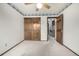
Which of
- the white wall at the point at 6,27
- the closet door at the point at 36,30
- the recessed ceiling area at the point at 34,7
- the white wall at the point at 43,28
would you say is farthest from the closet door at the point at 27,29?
the white wall at the point at 6,27

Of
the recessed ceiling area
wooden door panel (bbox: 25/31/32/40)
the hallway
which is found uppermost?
the recessed ceiling area

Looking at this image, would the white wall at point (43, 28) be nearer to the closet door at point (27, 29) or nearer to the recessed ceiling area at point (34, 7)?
the closet door at point (27, 29)

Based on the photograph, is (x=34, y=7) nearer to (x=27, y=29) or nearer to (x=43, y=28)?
(x=43, y=28)

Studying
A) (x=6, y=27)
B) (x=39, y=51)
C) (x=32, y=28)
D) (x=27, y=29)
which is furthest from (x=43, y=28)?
(x=6, y=27)

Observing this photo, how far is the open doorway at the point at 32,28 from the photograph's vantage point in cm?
782

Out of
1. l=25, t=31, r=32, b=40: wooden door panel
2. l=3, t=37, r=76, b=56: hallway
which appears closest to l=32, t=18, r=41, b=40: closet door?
l=25, t=31, r=32, b=40: wooden door panel

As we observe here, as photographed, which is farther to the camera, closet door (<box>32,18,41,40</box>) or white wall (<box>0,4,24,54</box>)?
closet door (<box>32,18,41,40</box>)

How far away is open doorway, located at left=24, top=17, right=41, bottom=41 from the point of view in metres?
7.82

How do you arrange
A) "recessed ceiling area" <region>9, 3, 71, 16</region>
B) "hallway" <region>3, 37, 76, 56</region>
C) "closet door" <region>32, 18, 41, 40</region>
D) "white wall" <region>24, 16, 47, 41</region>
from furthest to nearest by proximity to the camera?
"closet door" <region>32, 18, 41, 40</region> → "white wall" <region>24, 16, 47, 41</region> → "recessed ceiling area" <region>9, 3, 71, 16</region> → "hallway" <region>3, 37, 76, 56</region>

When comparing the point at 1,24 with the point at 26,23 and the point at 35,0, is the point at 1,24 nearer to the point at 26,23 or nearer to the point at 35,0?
the point at 35,0

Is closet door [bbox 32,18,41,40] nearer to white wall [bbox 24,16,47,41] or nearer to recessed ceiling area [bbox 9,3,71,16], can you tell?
white wall [bbox 24,16,47,41]

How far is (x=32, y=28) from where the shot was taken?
25.9 ft

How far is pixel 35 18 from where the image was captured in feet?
25.6

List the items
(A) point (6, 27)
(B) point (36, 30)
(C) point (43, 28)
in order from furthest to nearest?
(B) point (36, 30) → (C) point (43, 28) → (A) point (6, 27)
